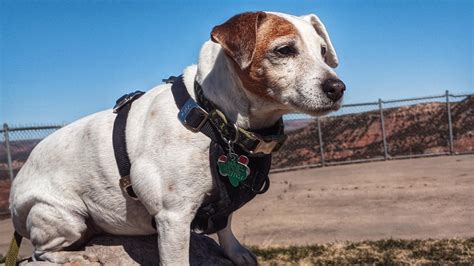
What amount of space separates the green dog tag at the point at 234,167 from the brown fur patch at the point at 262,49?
0.32 metres

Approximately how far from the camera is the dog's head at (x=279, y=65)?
7.76ft

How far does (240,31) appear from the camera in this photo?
95.4 inches

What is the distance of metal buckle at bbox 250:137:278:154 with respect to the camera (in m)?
2.51

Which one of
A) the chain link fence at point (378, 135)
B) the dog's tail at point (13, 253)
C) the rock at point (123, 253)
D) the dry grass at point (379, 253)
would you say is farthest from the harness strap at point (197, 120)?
the chain link fence at point (378, 135)

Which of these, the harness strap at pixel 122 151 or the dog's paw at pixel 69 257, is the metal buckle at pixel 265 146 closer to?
the harness strap at pixel 122 151

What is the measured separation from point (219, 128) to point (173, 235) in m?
0.54

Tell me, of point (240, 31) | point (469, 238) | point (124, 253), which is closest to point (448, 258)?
point (469, 238)

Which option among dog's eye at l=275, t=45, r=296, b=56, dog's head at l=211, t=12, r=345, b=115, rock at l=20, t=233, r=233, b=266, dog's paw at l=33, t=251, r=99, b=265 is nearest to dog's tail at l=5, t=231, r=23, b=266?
rock at l=20, t=233, r=233, b=266

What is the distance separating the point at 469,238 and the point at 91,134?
15.4 feet

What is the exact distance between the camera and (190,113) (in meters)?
2.51

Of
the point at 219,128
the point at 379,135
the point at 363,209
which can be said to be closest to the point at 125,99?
the point at 219,128

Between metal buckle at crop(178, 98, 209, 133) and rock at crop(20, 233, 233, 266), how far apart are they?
0.93 meters

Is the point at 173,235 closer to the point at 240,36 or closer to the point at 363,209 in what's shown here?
the point at 240,36

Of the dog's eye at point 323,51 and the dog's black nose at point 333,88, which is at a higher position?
the dog's eye at point 323,51
